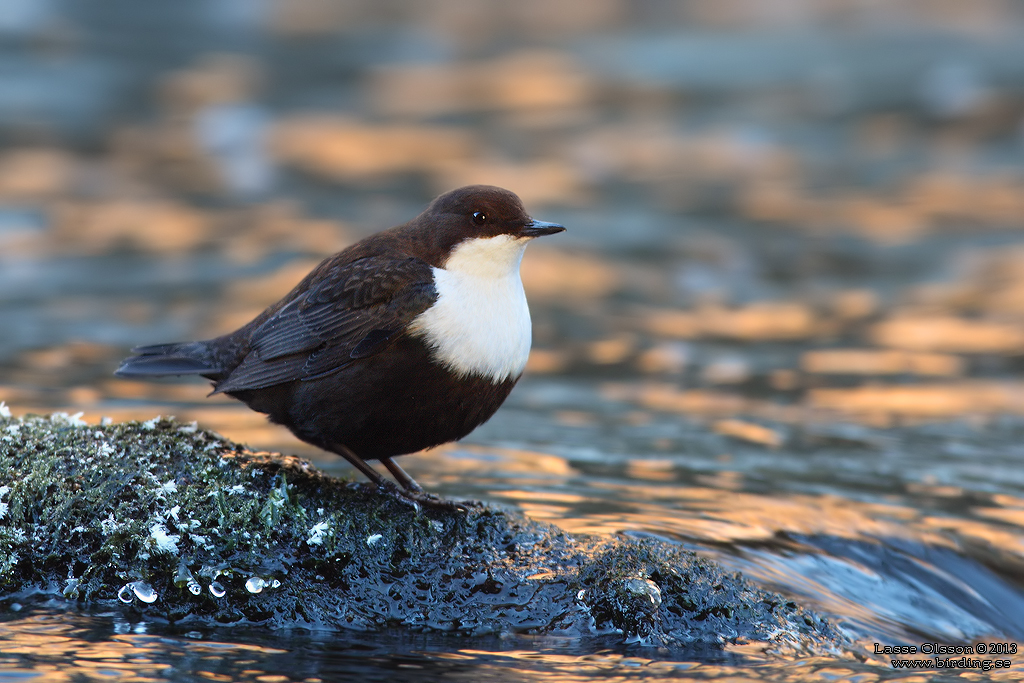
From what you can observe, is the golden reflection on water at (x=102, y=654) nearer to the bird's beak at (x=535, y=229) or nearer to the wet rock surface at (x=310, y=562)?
the wet rock surface at (x=310, y=562)

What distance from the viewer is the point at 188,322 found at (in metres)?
8.50

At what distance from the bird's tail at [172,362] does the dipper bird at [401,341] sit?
14 mm

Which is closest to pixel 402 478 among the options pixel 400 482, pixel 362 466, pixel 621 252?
pixel 400 482

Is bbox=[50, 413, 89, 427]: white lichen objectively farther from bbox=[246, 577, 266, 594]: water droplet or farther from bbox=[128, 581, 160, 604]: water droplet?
bbox=[246, 577, 266, 594]: water droplet

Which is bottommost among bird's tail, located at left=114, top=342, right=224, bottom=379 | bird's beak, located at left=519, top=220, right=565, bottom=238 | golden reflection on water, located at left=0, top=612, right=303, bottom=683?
golden reflection on water, located at left=0, top=612, right=303, bottom=683

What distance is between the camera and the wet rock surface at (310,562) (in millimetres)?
3574

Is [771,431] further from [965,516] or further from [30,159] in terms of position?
[30,159]

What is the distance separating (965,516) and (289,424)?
3.16 m

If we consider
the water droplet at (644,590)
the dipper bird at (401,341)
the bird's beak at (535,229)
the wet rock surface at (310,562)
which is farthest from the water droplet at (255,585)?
the bird's beak at (535,229)

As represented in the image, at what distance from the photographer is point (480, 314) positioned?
12.4 feet

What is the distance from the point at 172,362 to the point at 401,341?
0.99 metres

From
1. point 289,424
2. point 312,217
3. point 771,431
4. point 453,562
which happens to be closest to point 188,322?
point 312,217

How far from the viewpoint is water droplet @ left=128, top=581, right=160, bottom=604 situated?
3551 millimetres

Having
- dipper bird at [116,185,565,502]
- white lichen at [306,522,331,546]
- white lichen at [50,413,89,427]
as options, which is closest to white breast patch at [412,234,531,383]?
dipper bird at [116,185,565,502]
